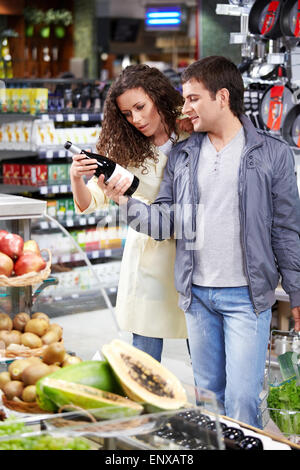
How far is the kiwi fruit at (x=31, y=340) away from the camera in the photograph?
7.57 feet

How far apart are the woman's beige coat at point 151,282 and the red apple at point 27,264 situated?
2.40 feet

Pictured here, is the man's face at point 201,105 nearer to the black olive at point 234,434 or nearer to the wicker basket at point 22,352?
the wicker basket at point 22,352

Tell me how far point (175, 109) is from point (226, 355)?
1.01 meters

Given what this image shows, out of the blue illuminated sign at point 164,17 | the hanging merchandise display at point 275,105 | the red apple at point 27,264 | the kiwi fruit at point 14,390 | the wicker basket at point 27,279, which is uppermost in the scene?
the blue illuminated sign at point 164,17

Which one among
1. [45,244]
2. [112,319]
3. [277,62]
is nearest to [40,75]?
[45,244]

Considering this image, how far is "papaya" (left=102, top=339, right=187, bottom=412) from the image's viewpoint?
1802 millimetres

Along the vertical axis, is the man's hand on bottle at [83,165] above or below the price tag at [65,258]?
above

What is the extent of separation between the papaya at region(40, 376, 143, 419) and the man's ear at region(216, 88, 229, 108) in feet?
4.43

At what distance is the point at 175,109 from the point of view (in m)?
3.05

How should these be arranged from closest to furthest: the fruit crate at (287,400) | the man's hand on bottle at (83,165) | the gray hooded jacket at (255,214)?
the man's hand on bottle at (83,165) < the gray hooded jacket at (255,214) < the fruit crate at (287,400)

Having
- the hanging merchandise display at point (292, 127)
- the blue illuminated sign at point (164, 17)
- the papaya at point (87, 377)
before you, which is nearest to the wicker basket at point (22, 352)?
the papaya at point (87, 377)

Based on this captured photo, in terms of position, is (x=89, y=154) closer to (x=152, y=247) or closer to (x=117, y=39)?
(x=152, y=247)

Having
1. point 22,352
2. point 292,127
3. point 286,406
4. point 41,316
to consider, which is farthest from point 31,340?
point 292,127

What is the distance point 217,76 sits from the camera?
9.12ft
